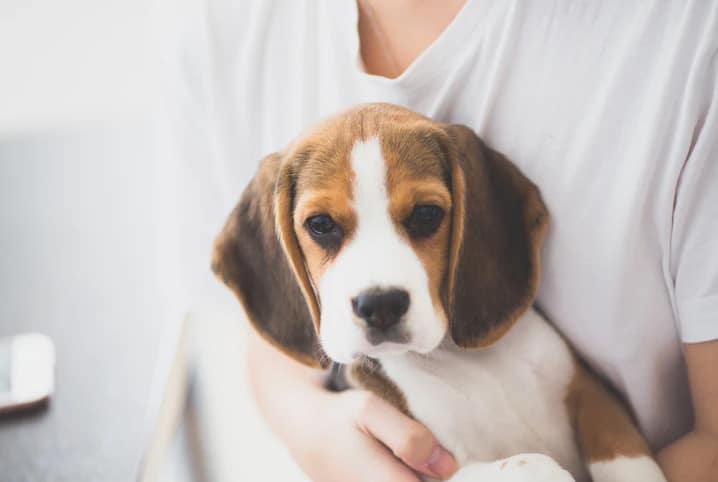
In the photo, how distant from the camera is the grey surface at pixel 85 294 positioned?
1345mm

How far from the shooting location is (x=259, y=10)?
3.80 ft

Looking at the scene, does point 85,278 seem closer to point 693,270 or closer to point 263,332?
point 263,332

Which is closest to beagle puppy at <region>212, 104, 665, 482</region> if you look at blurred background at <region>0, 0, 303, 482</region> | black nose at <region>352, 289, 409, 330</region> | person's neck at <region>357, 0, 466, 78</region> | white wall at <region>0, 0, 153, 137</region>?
black nose at <region>352, 289, 409, 330</region>

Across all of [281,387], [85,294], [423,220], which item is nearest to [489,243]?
[423,220]

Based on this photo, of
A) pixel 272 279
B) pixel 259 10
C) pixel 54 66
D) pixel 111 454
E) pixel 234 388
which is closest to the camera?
pixel 272 279

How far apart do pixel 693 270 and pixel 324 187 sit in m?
0.47

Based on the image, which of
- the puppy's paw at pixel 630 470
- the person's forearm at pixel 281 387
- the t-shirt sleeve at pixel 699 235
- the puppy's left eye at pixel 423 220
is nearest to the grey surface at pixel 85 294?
the person's forearm at pixel 281 387

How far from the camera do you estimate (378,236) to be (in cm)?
89

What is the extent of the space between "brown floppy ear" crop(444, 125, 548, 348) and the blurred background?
0.60 m

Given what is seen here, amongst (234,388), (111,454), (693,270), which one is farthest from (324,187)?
(234,388)

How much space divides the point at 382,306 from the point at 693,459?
0.49 metres

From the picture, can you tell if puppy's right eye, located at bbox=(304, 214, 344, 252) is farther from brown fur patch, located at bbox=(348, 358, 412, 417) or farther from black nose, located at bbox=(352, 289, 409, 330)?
brown fur patch, located at bbox=(348, 358, 412, 417)

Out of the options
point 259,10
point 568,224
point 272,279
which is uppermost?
point 259,10

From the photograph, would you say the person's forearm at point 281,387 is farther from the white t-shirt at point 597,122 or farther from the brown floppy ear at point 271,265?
the white t-shirt at point 597,122
